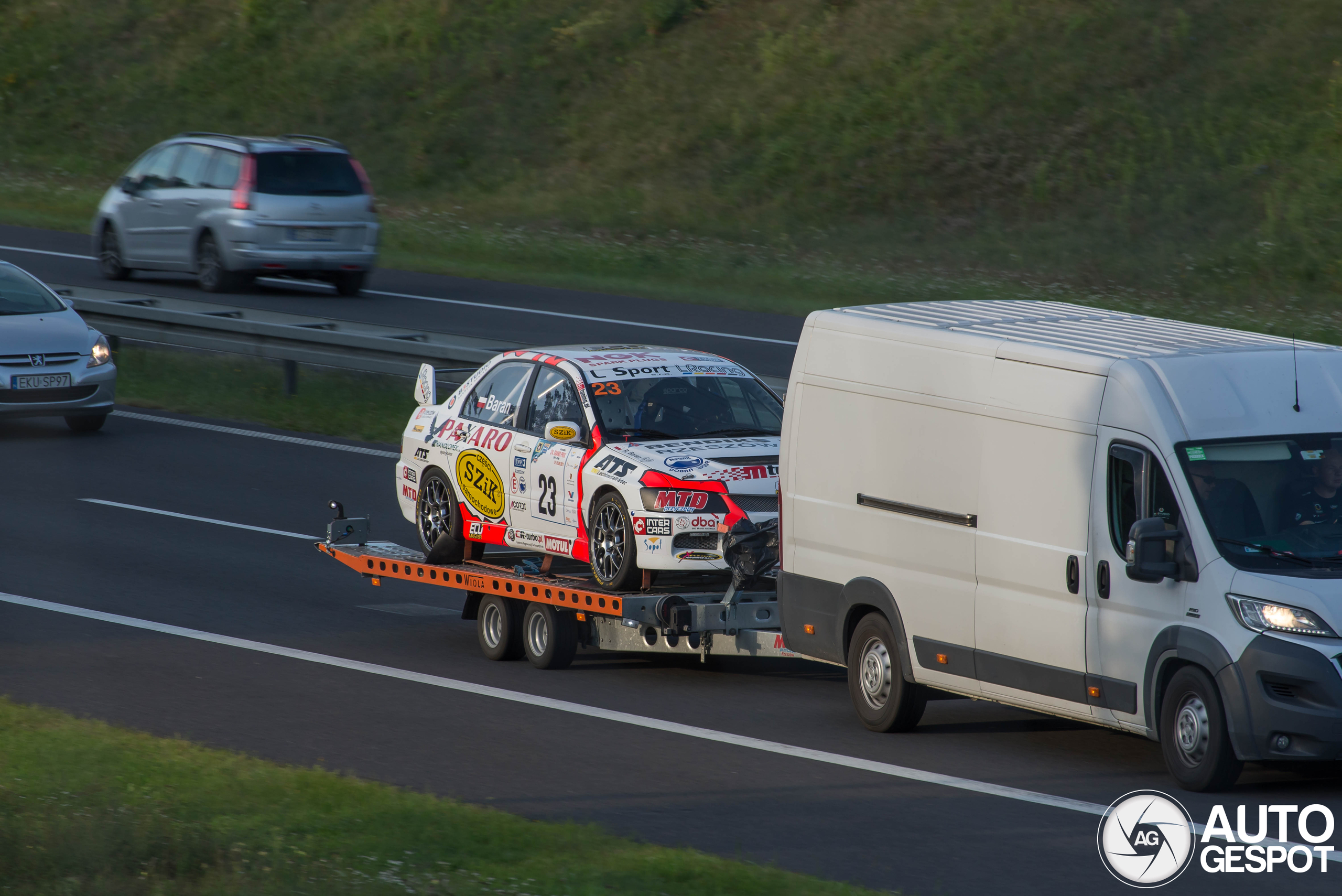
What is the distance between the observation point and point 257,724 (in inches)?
396

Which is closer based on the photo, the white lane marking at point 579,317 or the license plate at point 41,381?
the license plate at point 41,381

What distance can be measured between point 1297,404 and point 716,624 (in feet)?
11.9

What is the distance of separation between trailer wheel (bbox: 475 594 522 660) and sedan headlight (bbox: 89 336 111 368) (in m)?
8.62

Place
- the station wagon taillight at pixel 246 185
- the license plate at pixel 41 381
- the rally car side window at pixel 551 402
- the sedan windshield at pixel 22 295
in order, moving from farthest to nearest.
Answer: the station wagon taillight at pixel 246 185, the sedan windshield at pixel 22 295, the license plate at pixel 41 381, the rally car side window at pixel 551 402

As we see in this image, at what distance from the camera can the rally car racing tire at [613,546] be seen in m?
11.4

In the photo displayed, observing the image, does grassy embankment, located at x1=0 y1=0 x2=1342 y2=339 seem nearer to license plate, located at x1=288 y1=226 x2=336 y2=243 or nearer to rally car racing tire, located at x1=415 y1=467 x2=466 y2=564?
license plate, located at x1=288 y1=226 x2=336 y2=243

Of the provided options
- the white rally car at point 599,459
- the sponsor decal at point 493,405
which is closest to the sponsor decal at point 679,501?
the white rally car at point 599,459

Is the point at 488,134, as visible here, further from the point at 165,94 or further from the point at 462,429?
the point at 462,429

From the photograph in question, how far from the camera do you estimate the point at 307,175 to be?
27375 mm

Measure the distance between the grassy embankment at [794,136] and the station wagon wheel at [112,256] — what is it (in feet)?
17.4

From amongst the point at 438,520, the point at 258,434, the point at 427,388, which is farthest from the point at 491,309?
the point at 438,520

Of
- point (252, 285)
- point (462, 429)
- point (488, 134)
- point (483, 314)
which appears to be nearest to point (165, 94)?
point (488, 134)

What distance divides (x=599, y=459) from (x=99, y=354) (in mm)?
9536

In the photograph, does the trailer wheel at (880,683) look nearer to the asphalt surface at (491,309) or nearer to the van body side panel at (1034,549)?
the van body side panel at (1034,549)
